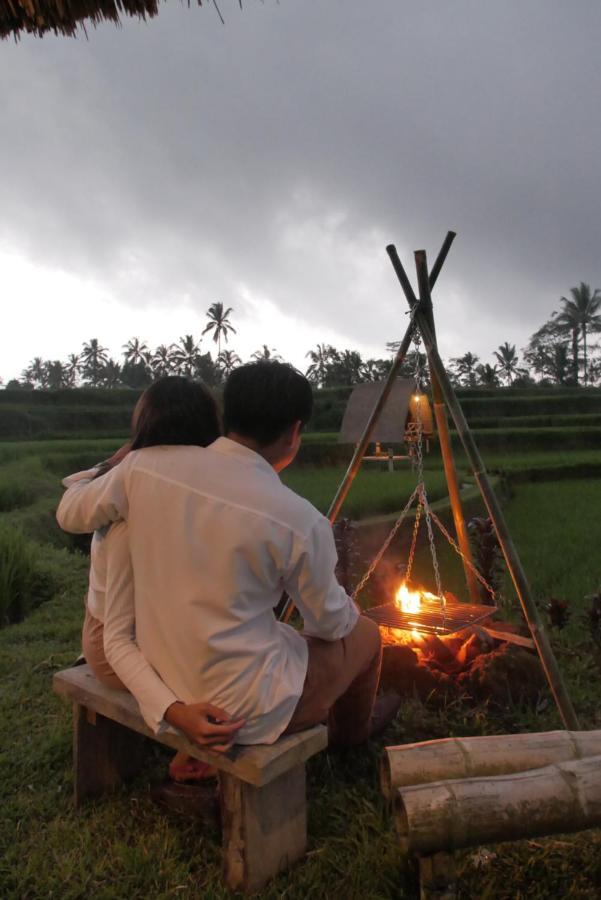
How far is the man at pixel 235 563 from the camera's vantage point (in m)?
1.56

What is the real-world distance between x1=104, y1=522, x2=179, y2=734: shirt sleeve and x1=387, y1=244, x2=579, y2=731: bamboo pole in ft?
4.84

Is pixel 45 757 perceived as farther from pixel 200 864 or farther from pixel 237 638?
pixel 237 638

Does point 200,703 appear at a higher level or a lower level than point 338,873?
higher

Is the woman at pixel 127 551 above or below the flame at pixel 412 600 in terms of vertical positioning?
above

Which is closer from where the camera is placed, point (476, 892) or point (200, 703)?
point (200, 703)

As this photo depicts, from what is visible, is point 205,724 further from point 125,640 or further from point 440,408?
point 440,408

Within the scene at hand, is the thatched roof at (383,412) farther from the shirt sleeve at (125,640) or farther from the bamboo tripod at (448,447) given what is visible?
the shirt sleeve at (125,640)

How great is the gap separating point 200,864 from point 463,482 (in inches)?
376

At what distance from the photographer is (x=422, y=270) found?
2988mm

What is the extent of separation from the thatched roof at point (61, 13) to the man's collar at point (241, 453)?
2.02m

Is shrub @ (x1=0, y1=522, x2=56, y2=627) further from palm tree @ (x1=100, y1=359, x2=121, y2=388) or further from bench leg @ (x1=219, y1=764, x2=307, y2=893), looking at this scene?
palm tree @ (x1=100, y1=359, x2=121, y2=388)

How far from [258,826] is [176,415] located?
42.5 inches

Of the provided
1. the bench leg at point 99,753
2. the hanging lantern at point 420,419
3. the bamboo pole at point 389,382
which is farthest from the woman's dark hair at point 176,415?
the hanging lantern at point 420,419

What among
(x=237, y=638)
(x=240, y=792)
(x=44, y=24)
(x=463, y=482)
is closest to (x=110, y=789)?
(x=240, y=792)
